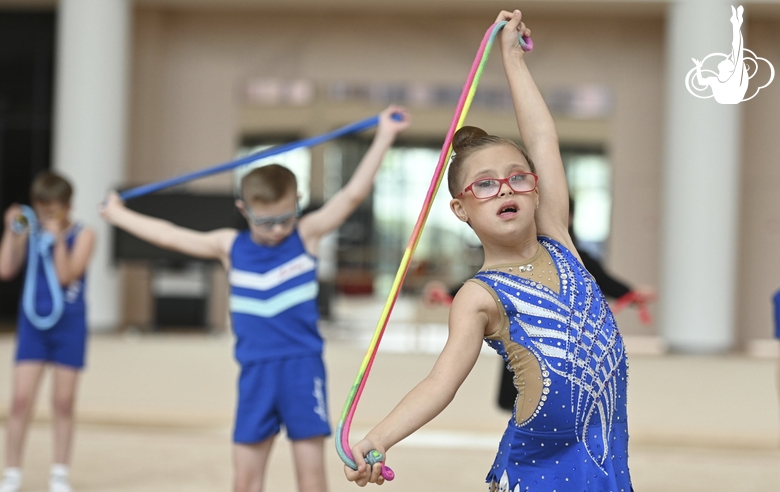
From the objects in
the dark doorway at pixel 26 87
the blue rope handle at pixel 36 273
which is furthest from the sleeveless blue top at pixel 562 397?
the dark doorway at pixel 26 87

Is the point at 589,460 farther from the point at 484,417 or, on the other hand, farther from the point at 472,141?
the point at 484,417

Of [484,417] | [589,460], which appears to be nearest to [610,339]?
[589,460]

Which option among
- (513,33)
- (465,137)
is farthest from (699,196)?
(465,137)

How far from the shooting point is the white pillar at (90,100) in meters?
11.8

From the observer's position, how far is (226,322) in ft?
43.8

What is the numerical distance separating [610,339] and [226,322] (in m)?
11.8

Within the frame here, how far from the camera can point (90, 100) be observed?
11.8 m

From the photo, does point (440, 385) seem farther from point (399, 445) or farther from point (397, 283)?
point (399, 445)

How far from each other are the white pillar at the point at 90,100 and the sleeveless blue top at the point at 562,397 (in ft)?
34.4

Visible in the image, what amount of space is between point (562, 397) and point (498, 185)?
1.40 feet

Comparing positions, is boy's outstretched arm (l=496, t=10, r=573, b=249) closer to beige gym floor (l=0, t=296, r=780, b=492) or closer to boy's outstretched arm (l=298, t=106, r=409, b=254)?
boy's outstretched arm (l=298, t=106, r=409, b=254)

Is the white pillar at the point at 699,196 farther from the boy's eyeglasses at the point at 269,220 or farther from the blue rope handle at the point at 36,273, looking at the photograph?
the boy's eyeglasses at the point at 269,220

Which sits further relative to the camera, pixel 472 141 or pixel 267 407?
pixel 267 407

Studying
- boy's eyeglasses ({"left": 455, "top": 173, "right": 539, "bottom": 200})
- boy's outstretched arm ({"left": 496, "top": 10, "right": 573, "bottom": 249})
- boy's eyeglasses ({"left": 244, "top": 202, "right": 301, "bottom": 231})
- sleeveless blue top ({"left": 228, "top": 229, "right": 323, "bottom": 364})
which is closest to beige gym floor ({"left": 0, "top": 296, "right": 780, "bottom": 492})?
sleeveless blue top ({"left": 228, "top": 229, "right": 323, "bottom": 364})
